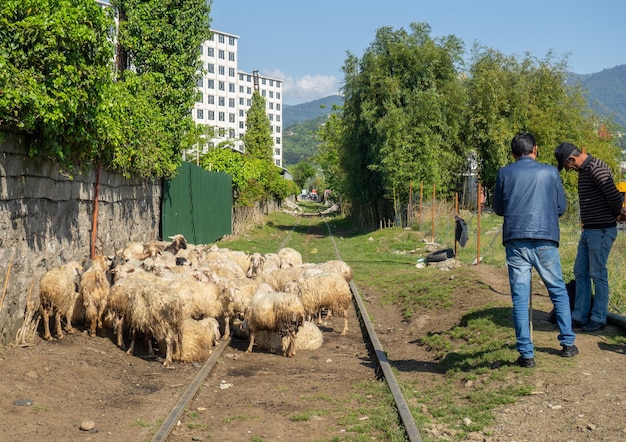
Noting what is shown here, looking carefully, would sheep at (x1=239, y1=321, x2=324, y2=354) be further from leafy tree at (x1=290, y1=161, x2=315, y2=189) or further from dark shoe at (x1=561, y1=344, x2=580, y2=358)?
leafy tree at (x1=290, y1=161, x2=315, y2=189)

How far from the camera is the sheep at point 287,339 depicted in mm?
9859

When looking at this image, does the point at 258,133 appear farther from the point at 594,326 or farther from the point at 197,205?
the point at 594,326

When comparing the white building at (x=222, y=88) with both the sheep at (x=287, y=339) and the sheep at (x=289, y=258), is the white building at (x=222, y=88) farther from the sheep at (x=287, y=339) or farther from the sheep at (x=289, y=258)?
the sheep at (x=287, y=339)

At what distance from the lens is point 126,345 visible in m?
9.87

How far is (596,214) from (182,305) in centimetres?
524

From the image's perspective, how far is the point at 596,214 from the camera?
8594mm

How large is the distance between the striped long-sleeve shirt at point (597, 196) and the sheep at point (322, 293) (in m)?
3.66

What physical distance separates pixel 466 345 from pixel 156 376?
407cm

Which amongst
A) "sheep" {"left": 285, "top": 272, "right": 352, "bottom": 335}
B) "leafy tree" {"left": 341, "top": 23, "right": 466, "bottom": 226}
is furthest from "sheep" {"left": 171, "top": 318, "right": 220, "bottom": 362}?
"leafy tree" {"left": 341, "top": 23, "right": 466, "bottom": 226}

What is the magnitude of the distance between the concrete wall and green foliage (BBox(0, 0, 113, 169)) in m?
0.34

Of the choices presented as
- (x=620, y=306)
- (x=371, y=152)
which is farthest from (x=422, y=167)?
(x=620, y=306)

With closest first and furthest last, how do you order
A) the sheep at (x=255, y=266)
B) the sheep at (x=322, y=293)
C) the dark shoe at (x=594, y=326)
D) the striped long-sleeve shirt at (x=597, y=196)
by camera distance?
the striped long-sleeve shirt at (x=597, y=196) < the dark shoe at (x=594, y=326) < the sheep at (x=322, y=293) < the sheep at (x=255, y=266)

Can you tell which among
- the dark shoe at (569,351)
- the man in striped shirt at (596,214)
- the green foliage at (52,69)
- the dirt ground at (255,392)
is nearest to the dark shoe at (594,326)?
the man in striped shirt at (596,214)

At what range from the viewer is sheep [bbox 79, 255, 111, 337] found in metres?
9.82
